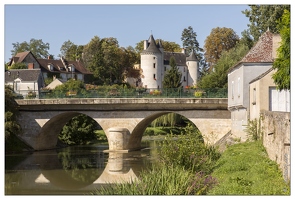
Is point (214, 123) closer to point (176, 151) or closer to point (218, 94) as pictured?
point (218, 94)

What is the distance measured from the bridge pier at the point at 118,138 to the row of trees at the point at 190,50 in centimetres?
1423

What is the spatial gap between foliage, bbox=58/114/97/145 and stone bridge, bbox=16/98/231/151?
10.1ft

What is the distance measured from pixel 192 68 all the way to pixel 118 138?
1561 inches

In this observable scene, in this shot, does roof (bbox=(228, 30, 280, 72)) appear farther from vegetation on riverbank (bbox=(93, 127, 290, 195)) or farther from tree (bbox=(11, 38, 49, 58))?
tree (bbox=(11, 38, 49, 58))

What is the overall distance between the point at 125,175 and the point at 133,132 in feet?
31.3

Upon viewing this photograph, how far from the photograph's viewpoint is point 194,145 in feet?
67.3

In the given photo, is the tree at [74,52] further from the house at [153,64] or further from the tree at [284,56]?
the tree at [284,56]

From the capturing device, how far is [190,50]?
8025 cm

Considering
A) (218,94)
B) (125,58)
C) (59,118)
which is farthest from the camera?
(125,58)

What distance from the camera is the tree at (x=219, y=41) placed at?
196ft
